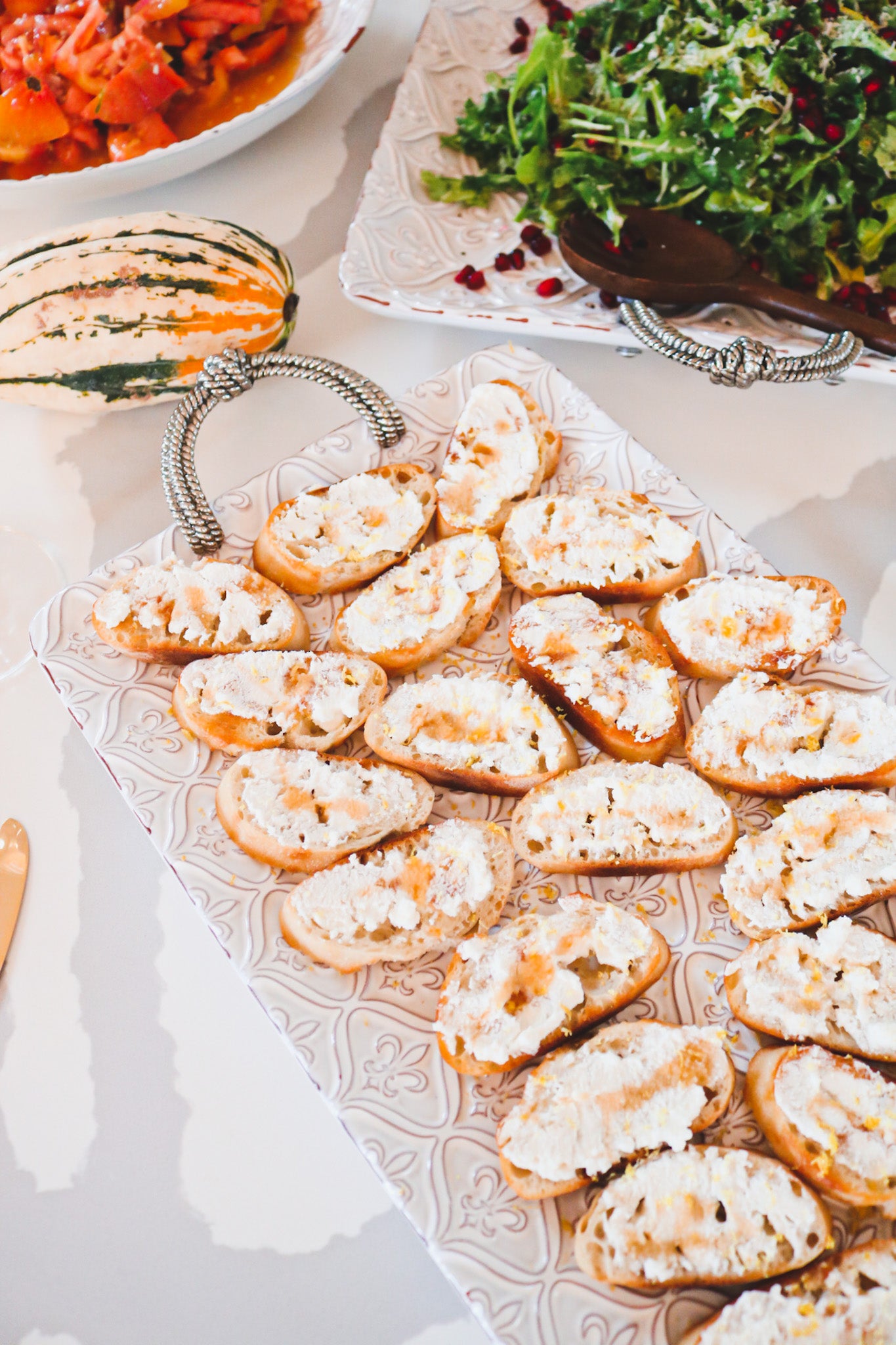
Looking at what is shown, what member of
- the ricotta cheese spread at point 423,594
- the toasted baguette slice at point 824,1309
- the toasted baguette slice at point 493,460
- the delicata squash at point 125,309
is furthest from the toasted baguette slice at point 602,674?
the delicata squash at point 125,309

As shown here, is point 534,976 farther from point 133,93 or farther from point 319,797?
point 133,93

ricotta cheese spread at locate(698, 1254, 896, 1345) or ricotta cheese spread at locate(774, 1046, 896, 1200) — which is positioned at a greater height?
ricotta cheese spread at locate(774, 1046, 896, 1200)

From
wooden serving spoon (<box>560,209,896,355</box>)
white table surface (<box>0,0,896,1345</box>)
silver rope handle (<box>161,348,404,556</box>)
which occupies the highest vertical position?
wooden serving spoon (<box>560,209,896,355</box>)

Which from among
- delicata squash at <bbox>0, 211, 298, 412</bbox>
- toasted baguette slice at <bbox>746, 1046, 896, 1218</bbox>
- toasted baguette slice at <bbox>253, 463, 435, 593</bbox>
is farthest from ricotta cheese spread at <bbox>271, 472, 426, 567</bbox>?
toasted baguette slice at <bbox>746, 1046, 896, 1218</bbox>

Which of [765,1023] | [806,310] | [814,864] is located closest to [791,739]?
[814,864]

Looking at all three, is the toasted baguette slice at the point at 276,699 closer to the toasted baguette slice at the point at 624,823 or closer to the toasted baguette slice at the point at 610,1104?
the toasted baguette slice at the point at 624,823

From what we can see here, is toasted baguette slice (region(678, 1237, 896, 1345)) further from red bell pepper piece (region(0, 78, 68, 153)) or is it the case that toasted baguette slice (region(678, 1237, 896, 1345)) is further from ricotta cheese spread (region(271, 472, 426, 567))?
red bell pepper piece (region(0, 78, 68, 153))
